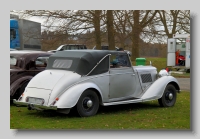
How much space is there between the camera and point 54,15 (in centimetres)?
1928

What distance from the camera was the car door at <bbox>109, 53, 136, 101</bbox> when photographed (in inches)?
343

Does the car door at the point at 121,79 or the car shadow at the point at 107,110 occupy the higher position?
the car door at the point at 121,79

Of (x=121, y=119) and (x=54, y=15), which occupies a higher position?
(x=54, y=15)

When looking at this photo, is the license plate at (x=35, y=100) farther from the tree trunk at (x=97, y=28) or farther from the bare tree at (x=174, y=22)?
the bare tree at (x=174, y=22)

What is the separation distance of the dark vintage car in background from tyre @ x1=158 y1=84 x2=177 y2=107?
387 centimetres

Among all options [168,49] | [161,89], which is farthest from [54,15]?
[161,89]

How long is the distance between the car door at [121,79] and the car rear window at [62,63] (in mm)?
1098

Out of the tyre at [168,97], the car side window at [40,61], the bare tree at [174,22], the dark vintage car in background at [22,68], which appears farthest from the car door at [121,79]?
the bare tree at [174,22]

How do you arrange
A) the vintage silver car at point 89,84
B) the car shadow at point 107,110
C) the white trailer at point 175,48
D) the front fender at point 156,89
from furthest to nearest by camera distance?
the white trailer at point 175,48 < the front fender at point 156,89 < the car shadow at point 107,110 < the vintage silver car at point 89,84

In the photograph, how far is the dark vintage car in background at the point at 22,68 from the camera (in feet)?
31.7

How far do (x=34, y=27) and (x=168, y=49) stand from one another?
29.8ft

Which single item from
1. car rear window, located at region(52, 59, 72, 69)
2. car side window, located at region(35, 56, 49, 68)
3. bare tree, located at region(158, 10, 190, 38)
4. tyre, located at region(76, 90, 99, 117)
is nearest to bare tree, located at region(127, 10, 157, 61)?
bare tree, located at region(158, 10, 190, 38)

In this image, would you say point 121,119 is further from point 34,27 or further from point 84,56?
point 34,27

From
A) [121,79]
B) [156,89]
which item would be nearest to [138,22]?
[156,89]
